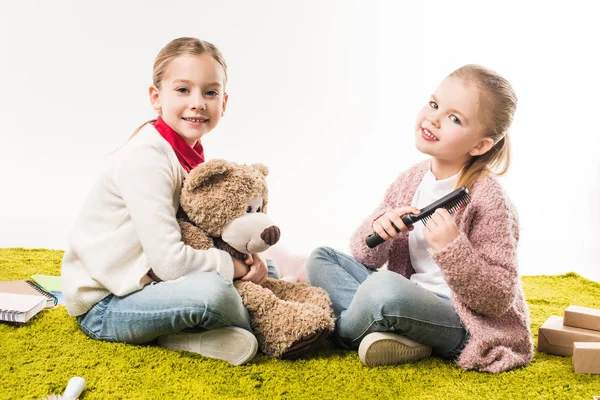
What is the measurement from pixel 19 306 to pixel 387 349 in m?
0.78

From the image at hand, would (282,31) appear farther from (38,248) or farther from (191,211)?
(191,211)

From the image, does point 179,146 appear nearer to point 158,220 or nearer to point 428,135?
point 158,220

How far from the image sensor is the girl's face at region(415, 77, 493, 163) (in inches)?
54.5

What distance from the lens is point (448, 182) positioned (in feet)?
4.82

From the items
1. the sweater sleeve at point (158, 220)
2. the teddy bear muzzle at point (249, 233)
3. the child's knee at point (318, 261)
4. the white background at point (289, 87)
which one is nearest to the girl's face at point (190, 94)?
the sweater sleeve at point (158, 220)

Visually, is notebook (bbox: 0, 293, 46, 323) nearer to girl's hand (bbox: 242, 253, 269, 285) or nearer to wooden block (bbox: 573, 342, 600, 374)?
girl's hand (bbox: 242, 253, 269, 285)

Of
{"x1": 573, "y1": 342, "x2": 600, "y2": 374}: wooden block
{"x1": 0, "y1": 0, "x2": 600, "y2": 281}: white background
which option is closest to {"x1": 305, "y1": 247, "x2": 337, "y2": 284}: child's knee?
{"x1": 573, "y1": 342, "x2": 600, "y2": 374}: wooden block

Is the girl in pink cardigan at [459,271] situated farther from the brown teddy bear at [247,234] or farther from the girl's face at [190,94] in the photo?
the girl's face at [190,94]

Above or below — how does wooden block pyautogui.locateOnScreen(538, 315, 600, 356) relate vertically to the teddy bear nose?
below

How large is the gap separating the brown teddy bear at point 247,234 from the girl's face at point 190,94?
0.46 ft

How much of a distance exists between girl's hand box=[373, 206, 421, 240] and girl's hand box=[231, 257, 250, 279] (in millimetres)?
286

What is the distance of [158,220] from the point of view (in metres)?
1.27

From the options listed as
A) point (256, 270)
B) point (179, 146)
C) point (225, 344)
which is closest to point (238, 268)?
point (256, 270)

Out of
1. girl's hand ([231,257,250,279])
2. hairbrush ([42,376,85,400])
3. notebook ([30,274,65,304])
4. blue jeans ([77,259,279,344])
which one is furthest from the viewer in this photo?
notebook ([30,274,65,304])
